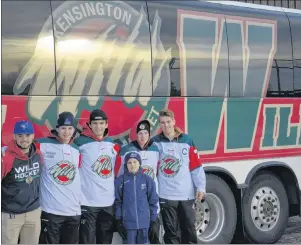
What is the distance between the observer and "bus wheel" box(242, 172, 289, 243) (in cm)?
904

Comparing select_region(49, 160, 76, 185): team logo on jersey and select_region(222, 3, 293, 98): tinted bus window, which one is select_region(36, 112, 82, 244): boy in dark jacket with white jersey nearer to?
select_region(49, 160, 76, 185): team logo on jersey

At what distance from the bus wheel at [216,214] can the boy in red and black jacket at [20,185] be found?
2.57 meters

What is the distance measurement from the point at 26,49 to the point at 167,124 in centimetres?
177

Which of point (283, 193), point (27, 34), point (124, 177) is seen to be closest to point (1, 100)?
point (27, 34)

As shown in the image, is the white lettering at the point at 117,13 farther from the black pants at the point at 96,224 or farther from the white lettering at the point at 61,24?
the black pants at the point at 96,224

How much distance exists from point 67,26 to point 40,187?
172 cm

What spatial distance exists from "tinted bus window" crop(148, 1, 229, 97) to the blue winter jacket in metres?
1.19

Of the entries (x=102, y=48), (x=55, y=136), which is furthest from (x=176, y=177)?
(x=102, y=48)

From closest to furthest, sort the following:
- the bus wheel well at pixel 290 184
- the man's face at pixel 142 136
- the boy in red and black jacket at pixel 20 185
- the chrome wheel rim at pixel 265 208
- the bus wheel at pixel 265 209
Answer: the boy in red and black jacket at pixel 20 185 → the man's face at pixel 142 136 → the bus wheel at pixel 265 209 → the chrome wheel rim at pixel 265 208 → the bus wheel well at pixel 290 184

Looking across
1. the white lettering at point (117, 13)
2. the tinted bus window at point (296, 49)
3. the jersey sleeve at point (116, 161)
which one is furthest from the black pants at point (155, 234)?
the tinted bus window at point (296, 49)

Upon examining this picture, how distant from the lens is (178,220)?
308 inches

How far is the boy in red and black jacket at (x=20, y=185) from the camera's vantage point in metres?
6.47

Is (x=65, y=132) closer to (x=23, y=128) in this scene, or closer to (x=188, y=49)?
(x=23, y=128)

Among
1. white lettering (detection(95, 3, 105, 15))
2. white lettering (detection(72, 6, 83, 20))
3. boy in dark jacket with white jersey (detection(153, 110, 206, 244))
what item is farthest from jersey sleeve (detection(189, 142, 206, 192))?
white lettering (detection(72, 6, 83, 20))
